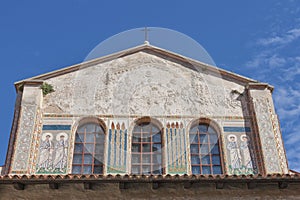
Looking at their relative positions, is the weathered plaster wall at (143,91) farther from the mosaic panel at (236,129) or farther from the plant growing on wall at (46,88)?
the mosaic panel at (236,129)

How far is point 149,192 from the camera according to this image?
902 centimetres

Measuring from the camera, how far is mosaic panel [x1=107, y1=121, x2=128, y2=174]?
35.1 feet

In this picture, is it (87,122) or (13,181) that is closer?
(13,181)

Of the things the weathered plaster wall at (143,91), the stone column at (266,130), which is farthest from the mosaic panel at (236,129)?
the weathered plaster wall at (143,91)

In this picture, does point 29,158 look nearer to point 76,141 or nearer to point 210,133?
point 76,141

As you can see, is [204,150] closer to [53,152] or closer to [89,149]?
[89,149]

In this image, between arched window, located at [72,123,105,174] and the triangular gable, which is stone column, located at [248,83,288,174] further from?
arched window, located at [72,123,105,174]

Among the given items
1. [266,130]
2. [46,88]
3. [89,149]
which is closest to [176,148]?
[89,149]

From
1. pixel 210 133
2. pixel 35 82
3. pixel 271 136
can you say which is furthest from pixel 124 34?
pixel 271 136

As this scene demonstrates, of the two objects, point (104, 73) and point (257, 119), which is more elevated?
point (104, 73)

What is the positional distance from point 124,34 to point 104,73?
1329 millimetres

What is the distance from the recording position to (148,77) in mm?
12469

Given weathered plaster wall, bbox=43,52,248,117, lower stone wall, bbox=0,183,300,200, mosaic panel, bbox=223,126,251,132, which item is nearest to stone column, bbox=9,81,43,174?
weathered plaster wall, bbox=43,52,248,117

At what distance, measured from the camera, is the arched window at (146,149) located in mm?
10887
